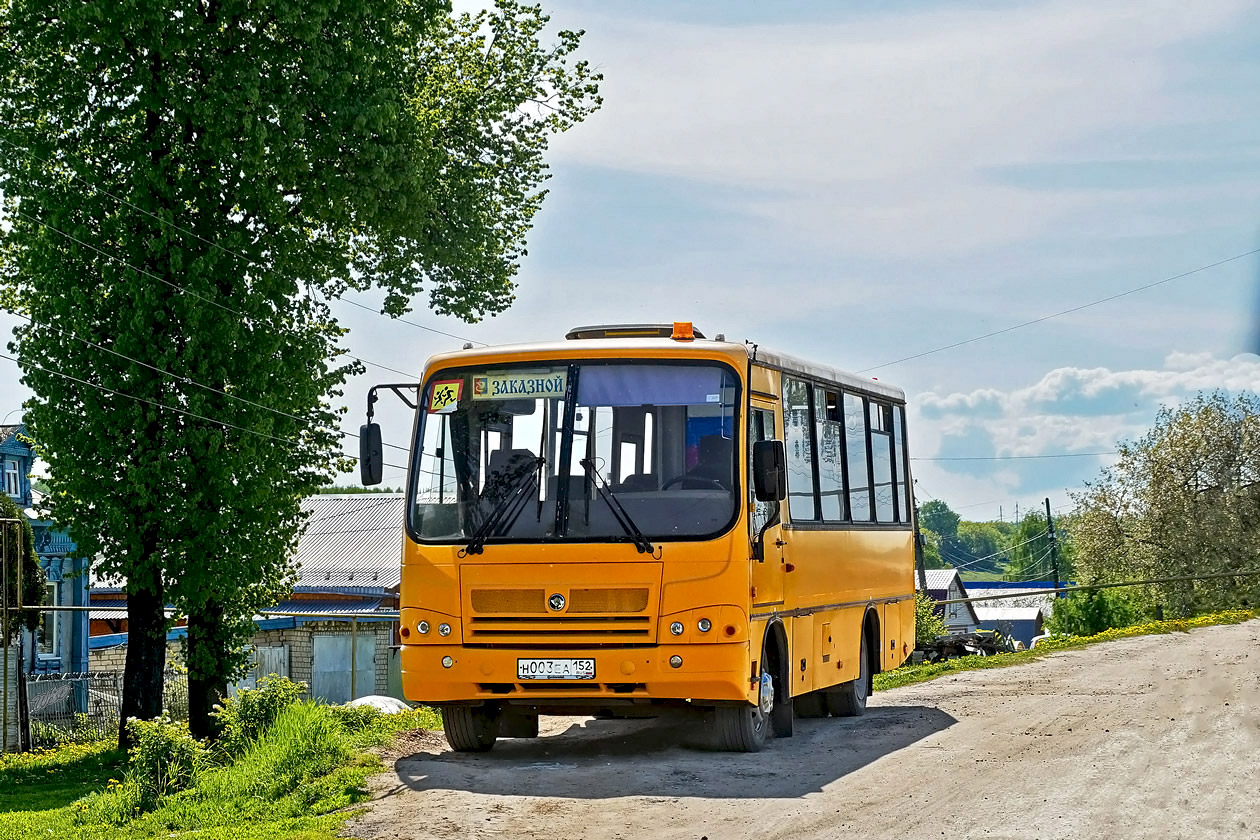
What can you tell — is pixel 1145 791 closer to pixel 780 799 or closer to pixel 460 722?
pixel 780 799

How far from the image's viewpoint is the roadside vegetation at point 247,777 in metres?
10.9

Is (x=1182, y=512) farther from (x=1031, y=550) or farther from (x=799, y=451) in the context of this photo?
(x=1031, y=550)

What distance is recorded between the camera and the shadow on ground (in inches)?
436

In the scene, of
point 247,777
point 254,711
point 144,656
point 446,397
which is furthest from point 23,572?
point 446,397

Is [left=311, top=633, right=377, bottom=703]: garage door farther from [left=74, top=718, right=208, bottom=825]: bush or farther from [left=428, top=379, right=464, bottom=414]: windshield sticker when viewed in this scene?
[left=428, top=379, right=464, bottom=414]: windshield sticker

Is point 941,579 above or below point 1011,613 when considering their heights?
above

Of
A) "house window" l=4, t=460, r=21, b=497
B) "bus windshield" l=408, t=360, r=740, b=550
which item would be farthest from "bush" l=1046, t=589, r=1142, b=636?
"bus windshield" l=408, t=360, r=740, b=550

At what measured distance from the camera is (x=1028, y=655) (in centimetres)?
2500

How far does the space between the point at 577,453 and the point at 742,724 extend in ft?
8.10

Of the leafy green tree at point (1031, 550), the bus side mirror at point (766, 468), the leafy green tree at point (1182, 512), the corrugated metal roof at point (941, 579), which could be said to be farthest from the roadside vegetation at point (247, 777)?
the leafy green tree at point (1031, 550)

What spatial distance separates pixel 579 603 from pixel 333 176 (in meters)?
13.9

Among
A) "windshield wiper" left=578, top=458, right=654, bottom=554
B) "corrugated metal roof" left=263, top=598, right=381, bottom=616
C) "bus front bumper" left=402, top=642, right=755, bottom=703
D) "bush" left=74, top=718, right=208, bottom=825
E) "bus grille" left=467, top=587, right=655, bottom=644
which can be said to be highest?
"windshield wiper" left=578, top=458, right=654, bottom=554

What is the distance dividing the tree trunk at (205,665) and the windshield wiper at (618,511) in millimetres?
14191

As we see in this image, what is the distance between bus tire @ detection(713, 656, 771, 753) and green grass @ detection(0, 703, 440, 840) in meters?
2.67
